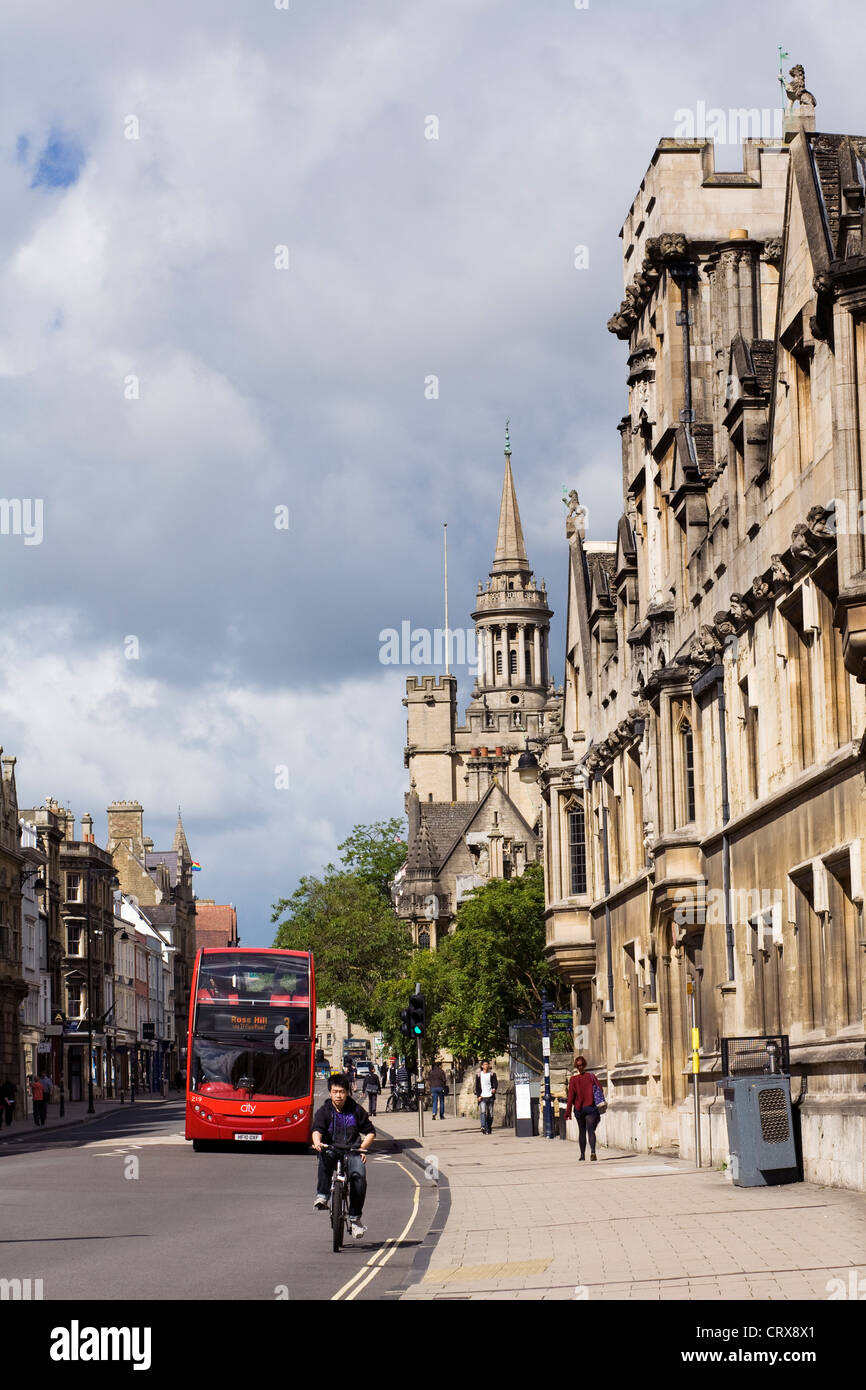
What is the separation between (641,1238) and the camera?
16.0 metres

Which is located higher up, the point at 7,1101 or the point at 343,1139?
the point at 343,1139

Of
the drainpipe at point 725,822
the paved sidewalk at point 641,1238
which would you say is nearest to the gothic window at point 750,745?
the drainpipe at point 725,822

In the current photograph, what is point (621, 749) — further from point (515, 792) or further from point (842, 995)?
point (515, 792)

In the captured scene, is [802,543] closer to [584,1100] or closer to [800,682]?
[800,682]

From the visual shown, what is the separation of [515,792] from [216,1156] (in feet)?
293

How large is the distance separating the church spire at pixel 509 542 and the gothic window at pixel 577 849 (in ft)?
417

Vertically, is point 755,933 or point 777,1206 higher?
point 755,933

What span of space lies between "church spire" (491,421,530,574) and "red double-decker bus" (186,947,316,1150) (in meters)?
132

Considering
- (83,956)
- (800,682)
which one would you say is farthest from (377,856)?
(800,682)

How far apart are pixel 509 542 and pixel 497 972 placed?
11772 centimetres
